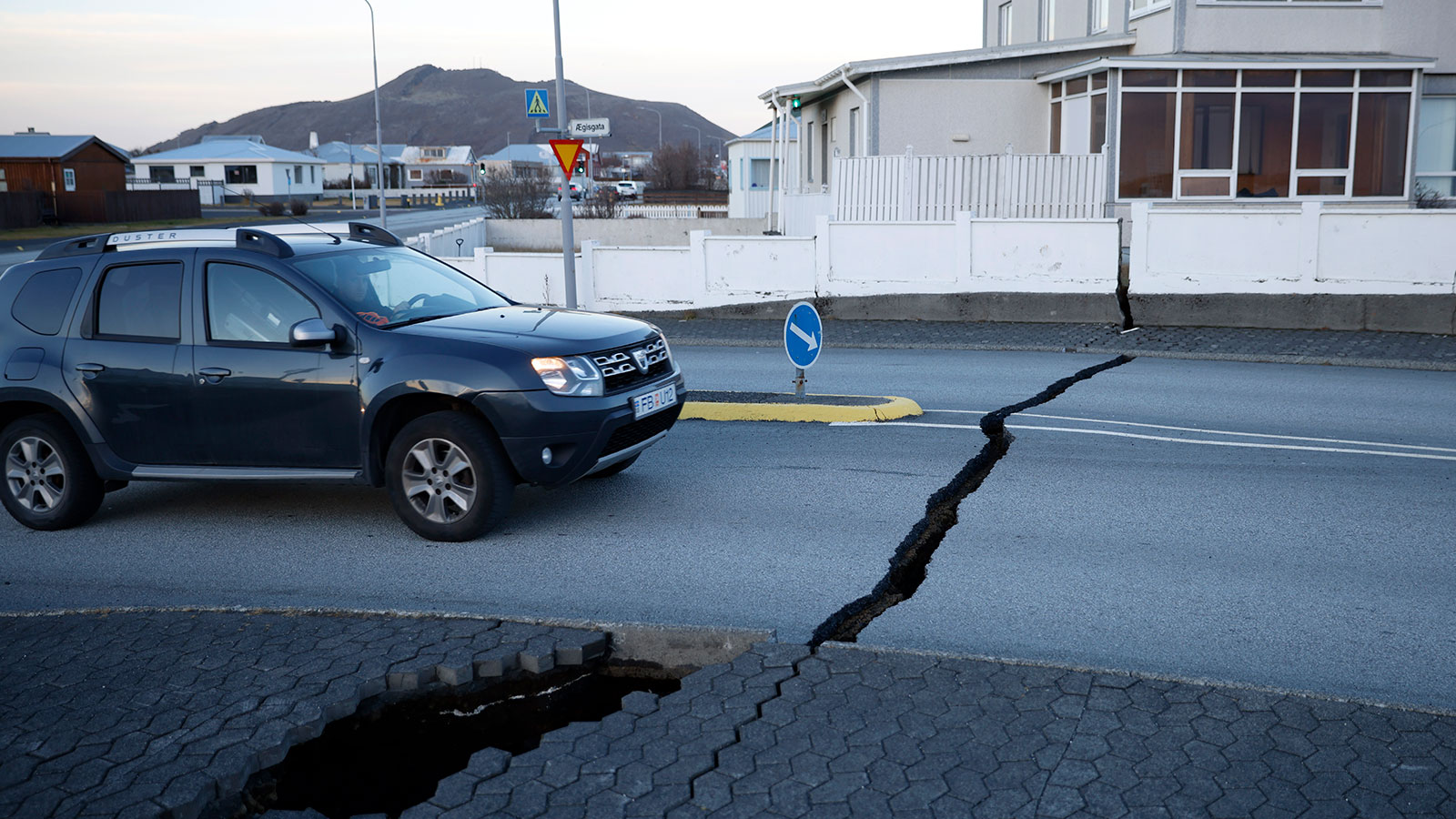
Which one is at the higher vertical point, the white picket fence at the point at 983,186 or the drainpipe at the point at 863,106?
the drainpipe at the point at 863,106

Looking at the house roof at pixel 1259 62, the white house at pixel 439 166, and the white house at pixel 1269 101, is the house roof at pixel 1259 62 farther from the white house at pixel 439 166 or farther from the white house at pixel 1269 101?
the white house at pixel 439 166

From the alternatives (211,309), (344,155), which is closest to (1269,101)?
(211,309)

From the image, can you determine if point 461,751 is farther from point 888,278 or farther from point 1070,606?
point 888,278

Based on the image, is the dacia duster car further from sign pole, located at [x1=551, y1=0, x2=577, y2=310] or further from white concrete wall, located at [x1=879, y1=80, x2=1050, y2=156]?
white concrete wall, located at [x1=879, y1=80, x2=1050, y2=156]

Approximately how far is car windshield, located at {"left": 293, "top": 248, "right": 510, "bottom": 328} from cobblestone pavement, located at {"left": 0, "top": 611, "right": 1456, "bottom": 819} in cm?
250

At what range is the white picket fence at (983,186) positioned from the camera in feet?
66.3

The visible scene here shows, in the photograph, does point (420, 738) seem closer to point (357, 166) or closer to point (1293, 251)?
point (1293, 251)

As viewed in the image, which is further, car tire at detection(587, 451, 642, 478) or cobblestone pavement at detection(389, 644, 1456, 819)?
car tire at detection(587, 451, 642, 478)

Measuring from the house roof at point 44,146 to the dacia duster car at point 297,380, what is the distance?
64783 mm

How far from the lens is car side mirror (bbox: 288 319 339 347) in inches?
261

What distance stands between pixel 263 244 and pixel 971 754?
5099 millimetres

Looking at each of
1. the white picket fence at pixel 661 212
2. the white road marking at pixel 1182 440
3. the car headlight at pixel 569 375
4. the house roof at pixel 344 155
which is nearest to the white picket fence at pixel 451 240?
the white picket fence at pixel 661 212

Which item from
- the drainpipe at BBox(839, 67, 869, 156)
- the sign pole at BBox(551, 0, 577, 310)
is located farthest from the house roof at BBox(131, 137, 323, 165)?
the sign pole at BBox(551, 0, 577, 310)

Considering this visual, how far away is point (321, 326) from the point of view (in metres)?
6.67
